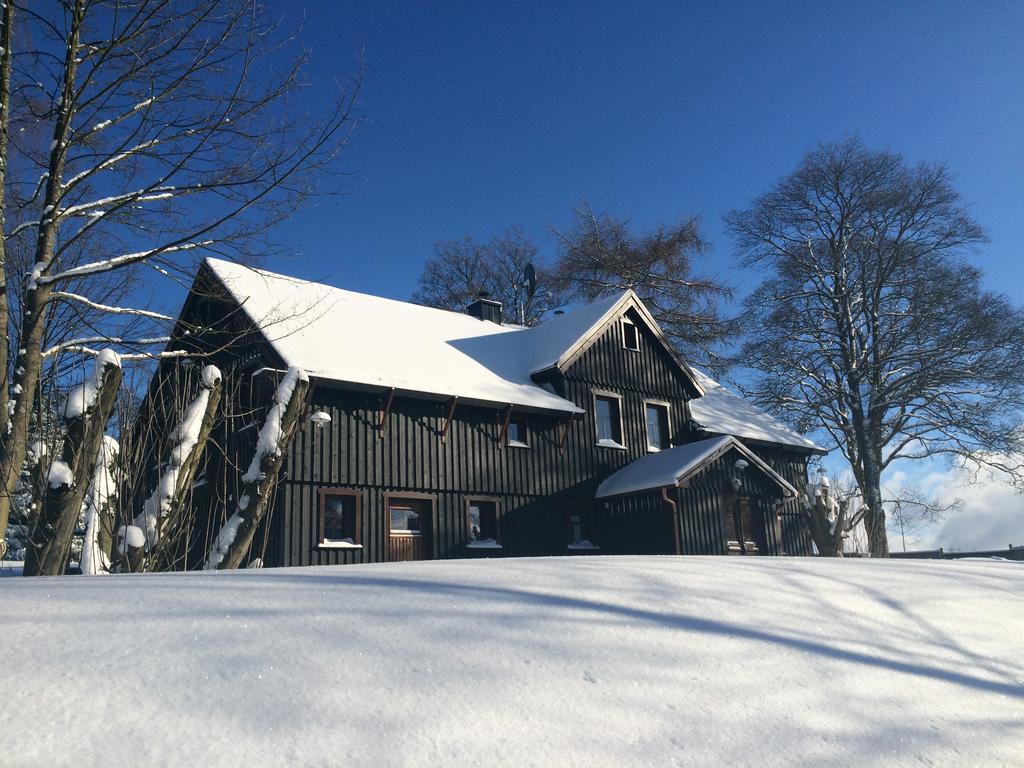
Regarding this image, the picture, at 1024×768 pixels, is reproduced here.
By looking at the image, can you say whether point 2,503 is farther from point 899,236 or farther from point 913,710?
point 899,236

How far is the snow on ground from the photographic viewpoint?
3.41 metres

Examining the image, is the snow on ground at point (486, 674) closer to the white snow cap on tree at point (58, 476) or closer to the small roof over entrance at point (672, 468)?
the white snow cap on tree at point (58, 476)

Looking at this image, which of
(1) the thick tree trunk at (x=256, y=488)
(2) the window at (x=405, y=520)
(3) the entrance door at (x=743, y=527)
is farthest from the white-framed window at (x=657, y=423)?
(1) the thick tree trunk at (x=256, y=488)

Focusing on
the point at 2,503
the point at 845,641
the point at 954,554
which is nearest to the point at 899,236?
the point at 954,554

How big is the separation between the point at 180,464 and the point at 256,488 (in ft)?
3.31

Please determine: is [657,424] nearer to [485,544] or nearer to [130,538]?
[485,544]

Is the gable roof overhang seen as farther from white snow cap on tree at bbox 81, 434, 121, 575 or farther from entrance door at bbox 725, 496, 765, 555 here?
white snow cap on tree at bbox 81, 434, 121, 575

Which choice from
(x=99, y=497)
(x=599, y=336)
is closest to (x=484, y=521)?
(x=599, y=336)

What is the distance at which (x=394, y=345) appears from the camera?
19359mm

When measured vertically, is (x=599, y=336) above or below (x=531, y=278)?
below

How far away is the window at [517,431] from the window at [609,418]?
2.53m

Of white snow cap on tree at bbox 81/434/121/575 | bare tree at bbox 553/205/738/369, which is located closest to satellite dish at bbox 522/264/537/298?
bare tree at bbox 553/205/738/369

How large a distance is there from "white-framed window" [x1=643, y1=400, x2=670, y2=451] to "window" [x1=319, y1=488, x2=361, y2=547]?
9346mm

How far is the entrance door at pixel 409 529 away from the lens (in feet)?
56.3
